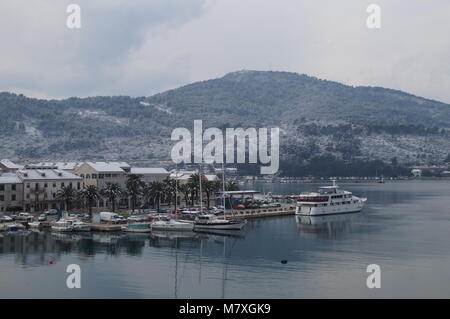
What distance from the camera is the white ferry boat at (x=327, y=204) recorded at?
3639 inches

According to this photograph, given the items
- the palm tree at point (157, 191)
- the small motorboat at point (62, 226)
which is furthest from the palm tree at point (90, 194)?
the palm tree at point (157, 191)

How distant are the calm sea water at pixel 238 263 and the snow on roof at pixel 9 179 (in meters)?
13.6

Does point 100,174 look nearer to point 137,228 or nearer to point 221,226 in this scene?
point 137,228

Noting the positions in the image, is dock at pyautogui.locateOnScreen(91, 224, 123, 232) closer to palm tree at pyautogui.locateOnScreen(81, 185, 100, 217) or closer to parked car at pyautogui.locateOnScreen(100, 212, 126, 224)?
parked car at pyautogui.locateOnScreen(100, 212, 126, 224)

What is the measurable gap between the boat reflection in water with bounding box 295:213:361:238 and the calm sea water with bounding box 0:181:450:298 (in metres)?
0.25

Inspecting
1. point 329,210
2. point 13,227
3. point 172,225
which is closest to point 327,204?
point 329,210

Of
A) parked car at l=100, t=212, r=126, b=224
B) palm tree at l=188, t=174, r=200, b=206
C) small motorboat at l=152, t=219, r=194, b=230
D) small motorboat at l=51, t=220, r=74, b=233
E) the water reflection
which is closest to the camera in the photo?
the water reflection

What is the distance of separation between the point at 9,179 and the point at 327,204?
4528cm

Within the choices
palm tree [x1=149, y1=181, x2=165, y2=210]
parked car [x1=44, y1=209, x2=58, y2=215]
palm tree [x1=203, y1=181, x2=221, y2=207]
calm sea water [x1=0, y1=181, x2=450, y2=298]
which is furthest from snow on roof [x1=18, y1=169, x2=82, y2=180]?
palm tree [x1=203, y1=181, x2=221, y2=207]

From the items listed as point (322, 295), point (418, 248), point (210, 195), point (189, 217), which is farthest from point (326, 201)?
point (322, 295)

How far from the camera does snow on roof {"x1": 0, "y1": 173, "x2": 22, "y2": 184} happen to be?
76.9 m

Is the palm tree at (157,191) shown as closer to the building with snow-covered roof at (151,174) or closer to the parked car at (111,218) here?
the parked car at (111,218)

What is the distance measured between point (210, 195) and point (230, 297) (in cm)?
5864
